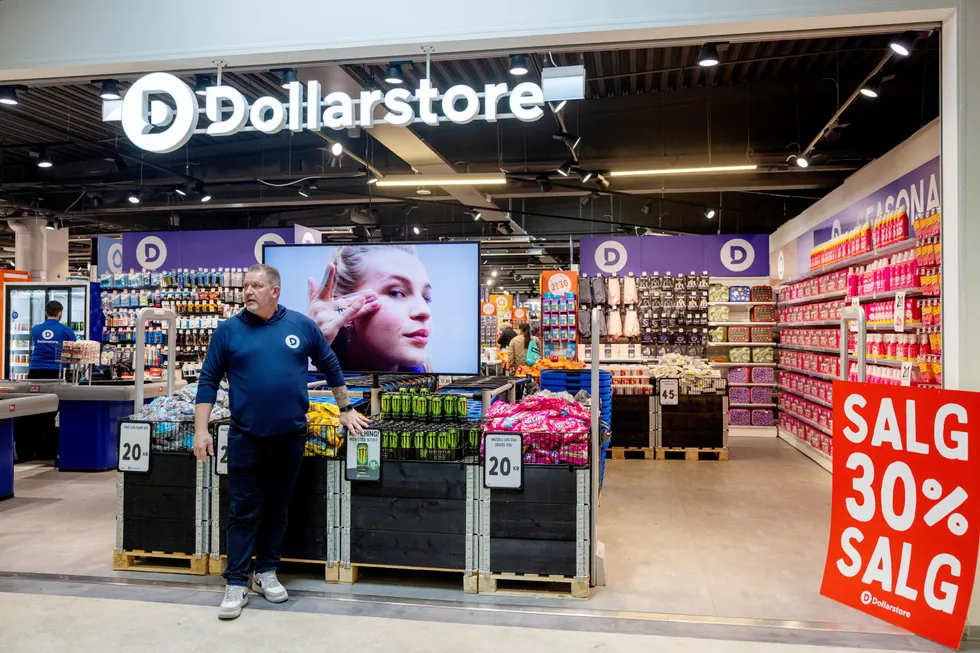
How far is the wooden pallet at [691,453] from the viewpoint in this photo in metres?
9.23

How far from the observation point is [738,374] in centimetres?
1173

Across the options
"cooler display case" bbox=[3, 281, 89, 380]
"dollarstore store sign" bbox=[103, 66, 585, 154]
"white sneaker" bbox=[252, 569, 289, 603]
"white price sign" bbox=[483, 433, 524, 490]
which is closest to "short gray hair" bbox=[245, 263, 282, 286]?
"dollarstore store sign" bbox=[103, 66, 585, 154]

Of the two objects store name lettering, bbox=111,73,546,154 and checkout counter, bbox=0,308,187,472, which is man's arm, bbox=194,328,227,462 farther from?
checkout counter, bbox=0,308,187,472

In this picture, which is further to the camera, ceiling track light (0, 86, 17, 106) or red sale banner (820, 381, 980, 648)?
ceiling track light (0, 86, 17, 106)

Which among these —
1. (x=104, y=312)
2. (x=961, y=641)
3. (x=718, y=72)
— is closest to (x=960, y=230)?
(x=961, y=641)

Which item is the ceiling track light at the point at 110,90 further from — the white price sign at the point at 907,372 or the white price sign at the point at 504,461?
the white price sign at the point at 907,372

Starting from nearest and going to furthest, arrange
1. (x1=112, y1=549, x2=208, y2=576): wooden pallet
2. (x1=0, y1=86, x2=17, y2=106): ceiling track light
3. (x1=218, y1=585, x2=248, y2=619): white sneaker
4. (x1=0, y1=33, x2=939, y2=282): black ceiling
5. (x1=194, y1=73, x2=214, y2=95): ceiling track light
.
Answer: (x1=218, y1=585, x2=248, y2=619): white sneaker, (x1=112, y1=549, x2=208, y2=576): wooden pallet, (x1=194, y1=73, x2=214, y2=95): ceiling track light, (x1=0, y1=86, x2=17, y2=106): ceiling track light, (x1=0, y1=33, x2=939, y2=282): black ceiling

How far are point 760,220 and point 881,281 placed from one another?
9593 mm

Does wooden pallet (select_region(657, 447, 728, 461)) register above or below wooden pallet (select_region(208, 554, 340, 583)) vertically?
below

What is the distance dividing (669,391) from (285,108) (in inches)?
239

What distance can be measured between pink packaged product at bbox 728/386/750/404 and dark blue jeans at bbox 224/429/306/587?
29.9 feet

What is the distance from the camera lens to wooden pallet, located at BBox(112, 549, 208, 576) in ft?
14.7

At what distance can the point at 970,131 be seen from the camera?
146 inches

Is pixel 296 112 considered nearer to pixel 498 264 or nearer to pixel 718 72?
pixel 718 72
